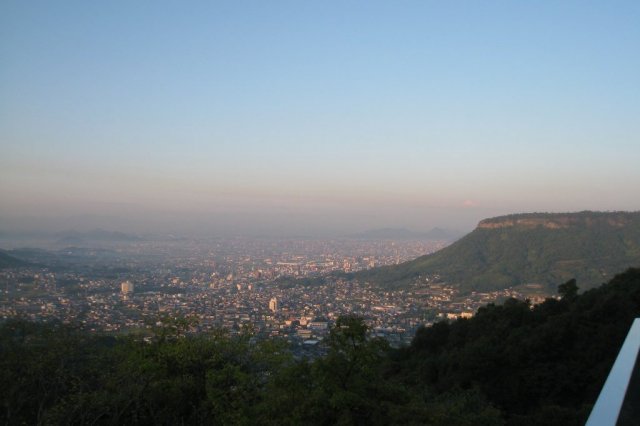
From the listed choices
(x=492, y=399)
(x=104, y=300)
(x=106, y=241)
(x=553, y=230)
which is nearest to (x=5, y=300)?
(x=104, y=300)

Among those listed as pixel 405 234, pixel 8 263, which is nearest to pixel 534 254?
pixel 8 263

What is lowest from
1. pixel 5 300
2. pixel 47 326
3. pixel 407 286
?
pixel 407 286

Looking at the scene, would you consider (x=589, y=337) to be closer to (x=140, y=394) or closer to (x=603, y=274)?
(x=140, y=394)

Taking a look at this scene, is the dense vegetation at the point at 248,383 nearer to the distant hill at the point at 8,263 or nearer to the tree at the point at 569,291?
the tree at the point at 569,291

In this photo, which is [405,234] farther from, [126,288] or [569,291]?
[569,291]

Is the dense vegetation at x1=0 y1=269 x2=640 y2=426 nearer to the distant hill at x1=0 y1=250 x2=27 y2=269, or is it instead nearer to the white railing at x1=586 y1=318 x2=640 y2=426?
the white railing at x1=586 y1=318 x2=640 y2=426

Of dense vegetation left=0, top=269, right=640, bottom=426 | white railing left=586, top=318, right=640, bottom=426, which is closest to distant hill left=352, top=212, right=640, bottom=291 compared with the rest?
dense vegetation left=0, top=269, right=640, bottom=426

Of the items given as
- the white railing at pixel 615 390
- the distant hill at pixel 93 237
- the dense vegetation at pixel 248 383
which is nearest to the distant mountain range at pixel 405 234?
the distant hill at pixel 93 237
